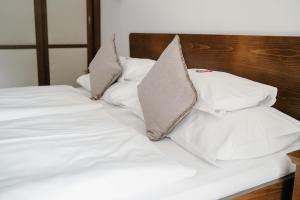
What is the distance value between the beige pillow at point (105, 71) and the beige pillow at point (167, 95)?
2.13 feet

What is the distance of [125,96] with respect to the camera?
1.76 m

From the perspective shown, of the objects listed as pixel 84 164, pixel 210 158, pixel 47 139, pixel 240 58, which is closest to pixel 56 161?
pixel 84 164

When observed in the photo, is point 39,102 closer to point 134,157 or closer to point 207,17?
point 134,157

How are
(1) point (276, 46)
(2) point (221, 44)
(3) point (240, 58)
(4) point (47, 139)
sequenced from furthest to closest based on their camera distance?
(2) point (221, 44)
(3) point (240, 58)
(1) point (276, 46)
(4) point (47, 139)

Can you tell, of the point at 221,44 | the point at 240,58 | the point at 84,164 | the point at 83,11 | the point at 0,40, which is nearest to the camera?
the point at 84,164

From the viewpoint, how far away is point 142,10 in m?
2.51

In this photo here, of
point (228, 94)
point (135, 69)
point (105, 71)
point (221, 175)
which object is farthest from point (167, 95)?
point (105, 71)

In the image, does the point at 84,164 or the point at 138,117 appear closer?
the point at 84,164

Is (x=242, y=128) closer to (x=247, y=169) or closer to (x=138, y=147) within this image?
(x=247, y=169)

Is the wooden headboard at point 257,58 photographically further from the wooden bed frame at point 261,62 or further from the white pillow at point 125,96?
the white pillow at point 125,96

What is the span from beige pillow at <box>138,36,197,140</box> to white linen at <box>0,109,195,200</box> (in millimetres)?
124

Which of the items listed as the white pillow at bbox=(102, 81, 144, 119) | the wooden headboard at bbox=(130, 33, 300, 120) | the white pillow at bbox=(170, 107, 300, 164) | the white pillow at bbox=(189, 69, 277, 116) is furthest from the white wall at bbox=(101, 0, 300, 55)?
the white pillow at bbox=(102, 81, 144, 119)

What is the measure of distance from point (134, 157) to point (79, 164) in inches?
7.6

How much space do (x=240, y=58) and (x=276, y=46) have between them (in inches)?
8.4
